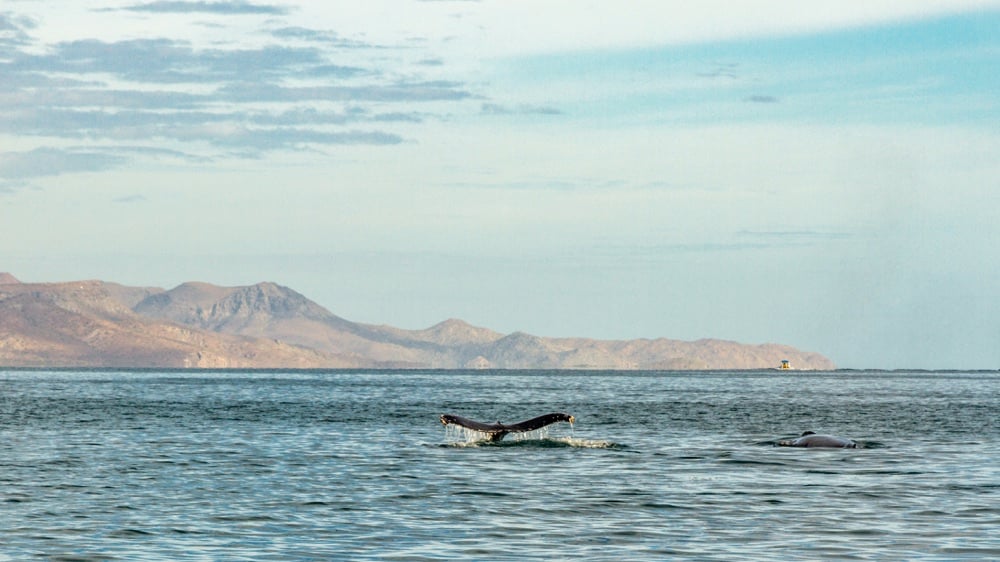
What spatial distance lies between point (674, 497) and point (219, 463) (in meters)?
19.0

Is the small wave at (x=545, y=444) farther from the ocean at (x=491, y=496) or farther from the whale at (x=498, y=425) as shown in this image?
the whale at (x=498, y=425)

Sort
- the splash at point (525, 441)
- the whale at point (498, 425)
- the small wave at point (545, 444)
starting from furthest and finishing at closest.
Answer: the splash at point (525, 441) → the small wave at point (545, 444) → the whale at point (498, 425)

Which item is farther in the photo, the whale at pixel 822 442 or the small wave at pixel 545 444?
the small wave at pixel 545 444

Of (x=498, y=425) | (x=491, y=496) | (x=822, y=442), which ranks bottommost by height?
(x=491, y=496)

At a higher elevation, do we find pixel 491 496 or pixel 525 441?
pixel 525 441

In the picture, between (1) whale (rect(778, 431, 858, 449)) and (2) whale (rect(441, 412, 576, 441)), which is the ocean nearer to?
(2) whale (rect(441, 412, 576, 441))

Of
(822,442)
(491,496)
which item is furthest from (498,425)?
(491,496)

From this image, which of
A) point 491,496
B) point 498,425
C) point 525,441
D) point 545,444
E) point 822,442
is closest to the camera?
point 491,496

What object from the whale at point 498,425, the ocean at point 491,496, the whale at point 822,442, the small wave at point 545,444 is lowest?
the ocean at point 491,496

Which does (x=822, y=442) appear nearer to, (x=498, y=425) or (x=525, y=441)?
(x=525, y=441)

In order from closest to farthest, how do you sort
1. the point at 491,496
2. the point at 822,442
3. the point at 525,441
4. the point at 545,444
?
1. the point at 491,496
2. the point at 822,442
3. the point at 545,444
4. the point at 525,441

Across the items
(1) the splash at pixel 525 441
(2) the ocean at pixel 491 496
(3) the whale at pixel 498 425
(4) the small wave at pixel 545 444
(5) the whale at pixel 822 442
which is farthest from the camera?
(1) the splash at pixel 525 441

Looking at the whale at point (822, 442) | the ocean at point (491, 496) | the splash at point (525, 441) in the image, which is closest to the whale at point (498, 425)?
the splash at point (525, 441)

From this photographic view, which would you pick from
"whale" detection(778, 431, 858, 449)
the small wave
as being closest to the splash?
the small wave
